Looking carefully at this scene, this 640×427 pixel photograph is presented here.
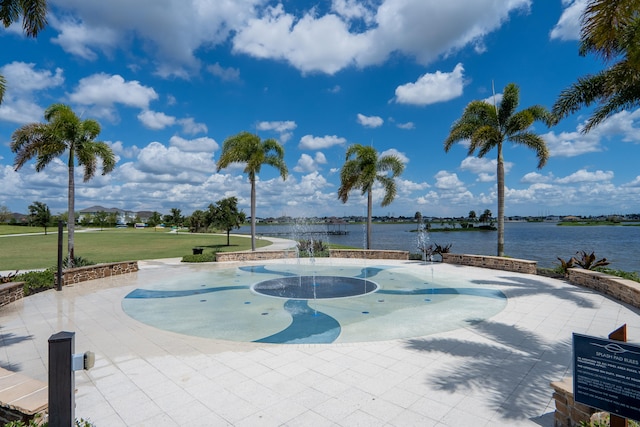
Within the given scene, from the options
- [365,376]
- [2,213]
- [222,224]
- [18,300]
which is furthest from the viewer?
[2,213]

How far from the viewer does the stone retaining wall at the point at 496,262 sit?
597 inches

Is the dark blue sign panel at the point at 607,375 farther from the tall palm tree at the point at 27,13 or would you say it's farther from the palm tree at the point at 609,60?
the tall palm tree at the point at 27,13

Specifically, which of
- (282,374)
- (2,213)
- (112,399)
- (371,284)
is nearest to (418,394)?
(282,374)

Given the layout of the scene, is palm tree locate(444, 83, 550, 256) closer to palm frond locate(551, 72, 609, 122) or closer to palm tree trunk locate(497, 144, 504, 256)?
palm tree trunk locate(497, 144, 504, 256)

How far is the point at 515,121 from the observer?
1667cm

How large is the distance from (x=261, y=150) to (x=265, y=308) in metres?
13.9

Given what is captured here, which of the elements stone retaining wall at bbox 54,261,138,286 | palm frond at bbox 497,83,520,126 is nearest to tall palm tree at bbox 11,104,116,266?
stone retaining wall at bbox 54,261,138,286

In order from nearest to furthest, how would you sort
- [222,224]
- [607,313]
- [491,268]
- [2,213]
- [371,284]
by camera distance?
[607,313] → [371,284] → [491,268] → [222,224] → [2,213]

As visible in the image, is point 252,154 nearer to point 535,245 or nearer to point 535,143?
point 535,143

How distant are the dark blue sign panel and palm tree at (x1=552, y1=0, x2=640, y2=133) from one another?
6.74 metres

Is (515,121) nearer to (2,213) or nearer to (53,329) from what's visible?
(53,329)

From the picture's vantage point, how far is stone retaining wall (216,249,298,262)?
2052cm

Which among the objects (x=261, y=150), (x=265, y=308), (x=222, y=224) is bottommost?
(x=265, y=308)

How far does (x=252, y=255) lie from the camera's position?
837 inches
